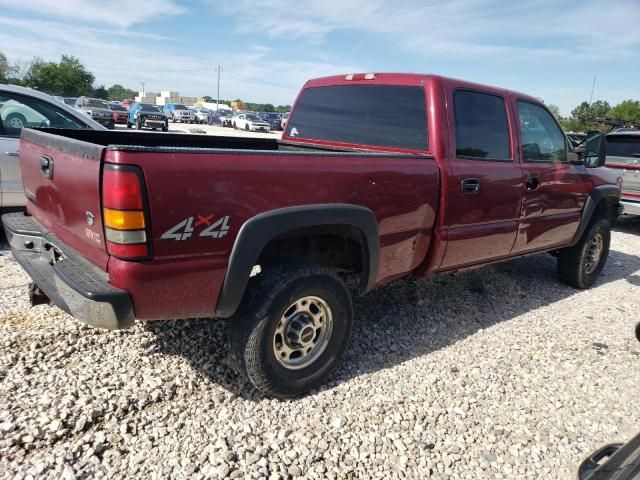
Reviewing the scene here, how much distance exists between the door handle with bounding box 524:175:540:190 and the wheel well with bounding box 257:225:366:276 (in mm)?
1752

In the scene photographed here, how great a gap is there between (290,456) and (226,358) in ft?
3.22

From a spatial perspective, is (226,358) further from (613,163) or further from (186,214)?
(613,163)

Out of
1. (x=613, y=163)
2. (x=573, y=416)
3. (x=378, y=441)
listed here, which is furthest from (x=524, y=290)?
(x=613, y=163)

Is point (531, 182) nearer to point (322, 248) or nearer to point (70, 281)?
point (322, 248)

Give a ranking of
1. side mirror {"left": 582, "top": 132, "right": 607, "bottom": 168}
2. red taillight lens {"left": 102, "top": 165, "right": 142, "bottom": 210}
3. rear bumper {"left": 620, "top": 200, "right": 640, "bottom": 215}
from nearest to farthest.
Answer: red taillight lens {"left": 102, "top": 165, "right": 142, "bottom": 210}, side mirror {"left": 582, "top": 132, "right": 607, "bottom": 168}, rear bumper {"left": 620, "top": 200, "right": 640, "bottom": 215}

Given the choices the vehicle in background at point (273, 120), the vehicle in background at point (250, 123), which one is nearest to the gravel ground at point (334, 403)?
the vehicle in background at point (250, 123)

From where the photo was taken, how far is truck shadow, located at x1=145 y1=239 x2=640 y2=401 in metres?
3.20

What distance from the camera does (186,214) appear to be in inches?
84.8

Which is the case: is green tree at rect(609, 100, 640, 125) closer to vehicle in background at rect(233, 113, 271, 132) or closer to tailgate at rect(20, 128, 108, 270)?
vehicle in background at rect(233, 113, 271, 132)

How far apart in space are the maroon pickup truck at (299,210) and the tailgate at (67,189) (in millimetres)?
13

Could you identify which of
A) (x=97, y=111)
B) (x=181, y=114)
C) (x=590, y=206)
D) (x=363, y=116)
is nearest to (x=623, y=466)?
(x=363, y=116)

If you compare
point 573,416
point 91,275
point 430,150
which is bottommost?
point 573,416

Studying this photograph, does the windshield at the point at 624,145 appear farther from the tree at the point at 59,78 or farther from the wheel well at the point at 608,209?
the tree at the point at 59,78

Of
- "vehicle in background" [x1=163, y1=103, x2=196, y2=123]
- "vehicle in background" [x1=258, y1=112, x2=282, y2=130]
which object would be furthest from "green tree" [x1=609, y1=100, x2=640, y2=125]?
"vehicle in background" [x1=163, y1=103, x2=196, y2=123]
